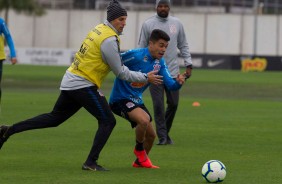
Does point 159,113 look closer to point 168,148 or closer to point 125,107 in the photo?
point 168,148

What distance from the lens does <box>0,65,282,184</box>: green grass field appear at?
10617mm

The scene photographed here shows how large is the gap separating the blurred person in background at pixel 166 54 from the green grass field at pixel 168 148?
0.44 meters

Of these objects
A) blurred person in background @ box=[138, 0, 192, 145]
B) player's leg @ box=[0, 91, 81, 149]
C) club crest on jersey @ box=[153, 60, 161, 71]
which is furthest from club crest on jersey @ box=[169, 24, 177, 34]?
player's leg @ box=[0, 91, 81, 149]

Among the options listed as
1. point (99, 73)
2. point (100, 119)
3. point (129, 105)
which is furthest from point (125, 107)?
point (99, 73)

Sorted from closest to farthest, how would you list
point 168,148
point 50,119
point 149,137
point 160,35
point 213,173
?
point 213,173 → point 160,35 → point 50,119 → point 149,137 → point 168,148

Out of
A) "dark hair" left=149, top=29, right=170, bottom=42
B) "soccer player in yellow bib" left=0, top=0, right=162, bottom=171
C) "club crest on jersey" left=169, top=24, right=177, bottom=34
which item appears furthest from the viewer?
"club crest on jersey" left=169, top=24, right=177, bottom=34

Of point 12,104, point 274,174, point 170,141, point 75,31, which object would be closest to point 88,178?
point 274,174

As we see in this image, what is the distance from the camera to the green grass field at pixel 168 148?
10617 millimetres

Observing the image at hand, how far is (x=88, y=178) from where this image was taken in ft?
34.0

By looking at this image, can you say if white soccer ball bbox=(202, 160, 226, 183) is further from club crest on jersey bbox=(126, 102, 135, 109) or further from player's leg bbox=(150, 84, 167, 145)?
player's leg bbox=(150, 84, 167, 145)

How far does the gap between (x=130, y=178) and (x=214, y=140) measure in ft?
16.1

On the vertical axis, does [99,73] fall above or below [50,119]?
above

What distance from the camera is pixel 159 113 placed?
1463 centimetres

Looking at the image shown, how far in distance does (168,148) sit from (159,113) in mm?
873
